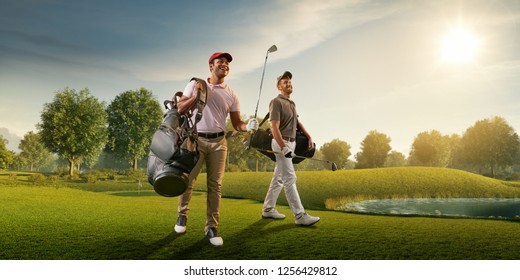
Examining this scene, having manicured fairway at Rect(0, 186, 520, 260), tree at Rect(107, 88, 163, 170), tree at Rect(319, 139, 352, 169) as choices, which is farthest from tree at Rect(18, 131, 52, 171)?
manicured fairway at Rect(0, 186, 520, 260)

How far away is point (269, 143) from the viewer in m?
7.54

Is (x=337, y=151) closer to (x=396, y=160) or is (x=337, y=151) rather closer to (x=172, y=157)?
(x=396, y=160)

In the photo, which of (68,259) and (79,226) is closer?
(68,259)

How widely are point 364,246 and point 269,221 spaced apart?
2.54 meters

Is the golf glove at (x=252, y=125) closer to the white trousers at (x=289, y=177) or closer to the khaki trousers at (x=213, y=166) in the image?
the khaki trousers at (x=213, y=166)

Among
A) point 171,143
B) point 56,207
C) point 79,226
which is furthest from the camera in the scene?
point 56,207

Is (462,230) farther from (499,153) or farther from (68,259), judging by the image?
(499,153)

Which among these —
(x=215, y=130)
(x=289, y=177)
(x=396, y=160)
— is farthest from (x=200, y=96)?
(x=396, y=160)

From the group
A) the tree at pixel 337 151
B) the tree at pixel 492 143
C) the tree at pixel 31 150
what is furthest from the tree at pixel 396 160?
the tree at pixel 31 150

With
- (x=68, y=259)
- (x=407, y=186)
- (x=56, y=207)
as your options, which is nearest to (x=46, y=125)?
(x=56, y=207)

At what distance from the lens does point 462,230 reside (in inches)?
292

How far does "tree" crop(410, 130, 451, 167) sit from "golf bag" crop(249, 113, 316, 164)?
6102 centimetres

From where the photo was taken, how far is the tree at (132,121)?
41656mm

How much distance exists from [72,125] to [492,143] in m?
53.5
